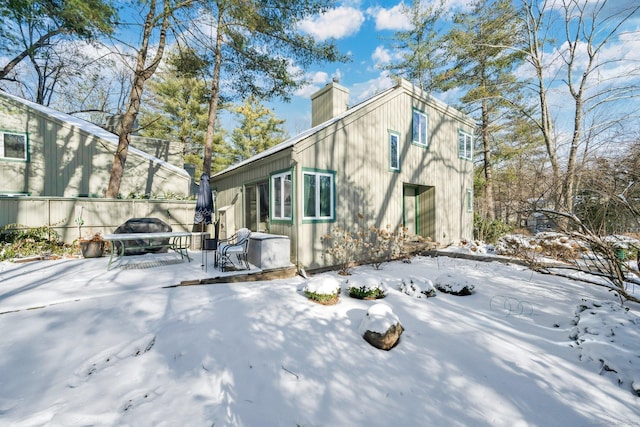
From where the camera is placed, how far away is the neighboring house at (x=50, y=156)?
924cm

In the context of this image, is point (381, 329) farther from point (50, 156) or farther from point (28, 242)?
point (50, 156)

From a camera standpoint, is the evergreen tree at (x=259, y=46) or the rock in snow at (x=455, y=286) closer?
the rock in snow at (x=455, y=286)

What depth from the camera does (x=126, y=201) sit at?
8.61 meters

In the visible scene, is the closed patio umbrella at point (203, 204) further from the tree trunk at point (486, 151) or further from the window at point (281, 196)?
the tree trunk at point (486, 151)

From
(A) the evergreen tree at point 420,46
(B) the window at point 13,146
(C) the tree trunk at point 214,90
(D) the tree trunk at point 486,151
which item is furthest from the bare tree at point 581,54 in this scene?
(B) the window at point 13,146

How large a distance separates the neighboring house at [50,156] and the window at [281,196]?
8.42 m

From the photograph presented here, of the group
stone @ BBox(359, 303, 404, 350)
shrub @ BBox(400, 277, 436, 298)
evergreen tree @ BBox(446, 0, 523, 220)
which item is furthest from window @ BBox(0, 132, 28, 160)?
evergreen tree @ BBox(446, 0, 523, 220)

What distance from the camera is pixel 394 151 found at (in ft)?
28.2

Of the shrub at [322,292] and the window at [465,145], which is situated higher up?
the window at [465,145]

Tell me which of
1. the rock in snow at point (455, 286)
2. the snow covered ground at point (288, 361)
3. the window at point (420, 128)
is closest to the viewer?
the snow covered ground at point (288, 361)

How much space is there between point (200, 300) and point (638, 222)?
6.38m

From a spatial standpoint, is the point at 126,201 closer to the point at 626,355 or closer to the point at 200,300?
the point at 200,300

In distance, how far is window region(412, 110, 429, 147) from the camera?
369 inches

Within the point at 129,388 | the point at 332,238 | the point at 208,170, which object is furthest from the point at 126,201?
the point at 129,388
